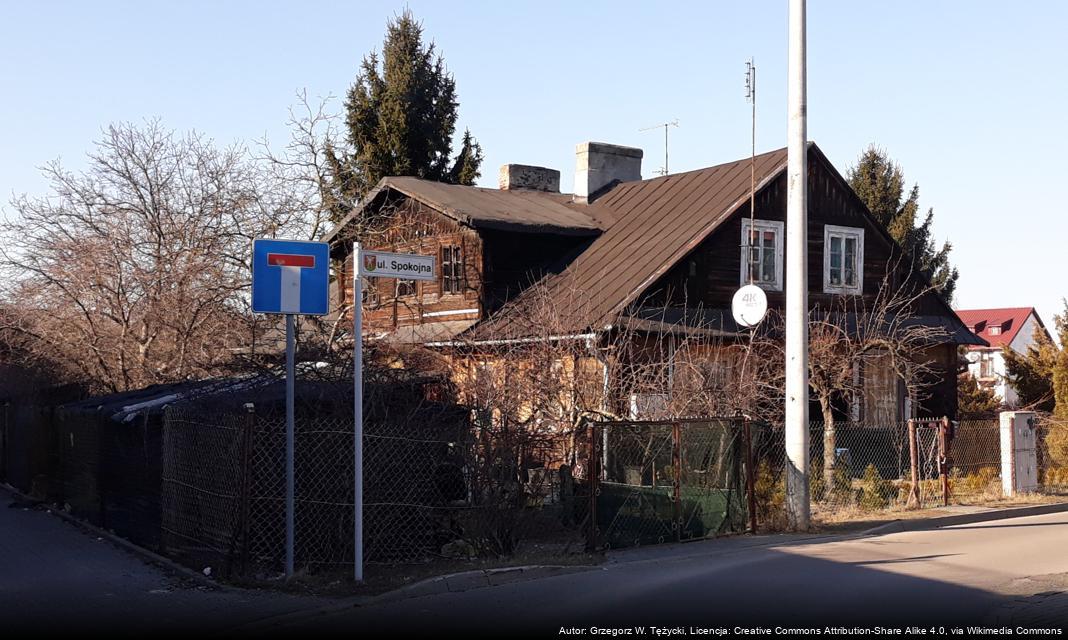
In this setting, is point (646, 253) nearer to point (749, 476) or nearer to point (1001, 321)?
point (749, 476)

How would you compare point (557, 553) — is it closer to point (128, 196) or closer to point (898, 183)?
point (128, 196)

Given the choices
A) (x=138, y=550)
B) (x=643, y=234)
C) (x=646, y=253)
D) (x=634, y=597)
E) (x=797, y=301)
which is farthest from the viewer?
(x=643, y=234)

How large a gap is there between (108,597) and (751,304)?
10366mm

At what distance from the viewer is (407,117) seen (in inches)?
1602

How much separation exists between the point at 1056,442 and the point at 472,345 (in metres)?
12.2

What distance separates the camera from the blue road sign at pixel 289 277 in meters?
10.8

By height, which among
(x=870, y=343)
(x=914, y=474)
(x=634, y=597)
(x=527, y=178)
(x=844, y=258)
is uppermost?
(x=527, y=178)

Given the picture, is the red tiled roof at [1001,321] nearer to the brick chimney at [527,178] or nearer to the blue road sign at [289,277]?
the brick chimney at [527,178]

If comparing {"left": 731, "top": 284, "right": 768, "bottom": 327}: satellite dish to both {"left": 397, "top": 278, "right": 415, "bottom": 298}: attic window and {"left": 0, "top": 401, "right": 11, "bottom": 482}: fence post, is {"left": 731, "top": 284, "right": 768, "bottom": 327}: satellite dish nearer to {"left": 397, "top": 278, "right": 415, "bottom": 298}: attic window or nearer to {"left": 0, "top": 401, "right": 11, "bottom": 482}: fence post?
{"left": 397, "top": 278, "right": 415, "bottom": 298}: attic window

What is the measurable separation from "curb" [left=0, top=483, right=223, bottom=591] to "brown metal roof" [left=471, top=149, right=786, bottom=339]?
7648 millimetres

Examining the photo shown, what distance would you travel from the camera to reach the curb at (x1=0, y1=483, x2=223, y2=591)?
438 inches

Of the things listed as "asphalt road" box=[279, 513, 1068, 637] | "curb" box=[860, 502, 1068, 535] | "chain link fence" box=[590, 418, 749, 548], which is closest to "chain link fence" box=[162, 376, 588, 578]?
"chain link fence" box=[590, 418, 749, 548]

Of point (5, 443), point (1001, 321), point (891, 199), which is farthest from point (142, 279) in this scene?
point (1001, 321)

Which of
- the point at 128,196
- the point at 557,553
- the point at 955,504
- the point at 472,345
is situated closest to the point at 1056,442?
the point at 955,504
